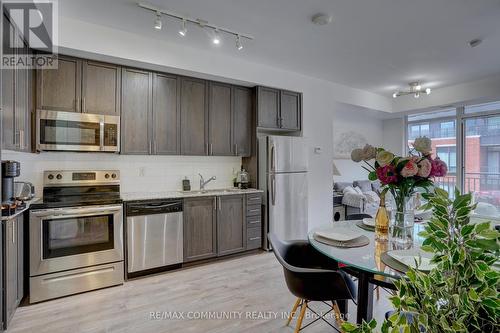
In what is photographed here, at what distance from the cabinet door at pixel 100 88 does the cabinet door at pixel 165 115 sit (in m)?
0.44

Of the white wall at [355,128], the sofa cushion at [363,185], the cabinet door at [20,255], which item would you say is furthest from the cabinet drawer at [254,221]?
the sofa cushion at [363,185]

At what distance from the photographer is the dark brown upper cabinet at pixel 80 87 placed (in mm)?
2812

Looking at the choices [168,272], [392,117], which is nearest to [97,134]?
[168,272]

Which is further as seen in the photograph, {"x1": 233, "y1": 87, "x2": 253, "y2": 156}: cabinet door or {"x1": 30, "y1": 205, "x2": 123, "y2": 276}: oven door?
{"x1": 233, "y1": 87, "x2": 253, "y2": 156}: cabinet door

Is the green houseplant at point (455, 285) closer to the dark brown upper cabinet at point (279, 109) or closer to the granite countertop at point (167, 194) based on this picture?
the granite countertop at point (167, 194)

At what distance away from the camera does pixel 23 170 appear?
109 inches

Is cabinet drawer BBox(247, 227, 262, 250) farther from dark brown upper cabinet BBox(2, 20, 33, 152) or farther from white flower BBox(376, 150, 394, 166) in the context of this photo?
dark brown upper cabinet BBox(2, 20, 33, 152)

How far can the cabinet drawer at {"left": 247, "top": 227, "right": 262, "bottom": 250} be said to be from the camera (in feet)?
12.7

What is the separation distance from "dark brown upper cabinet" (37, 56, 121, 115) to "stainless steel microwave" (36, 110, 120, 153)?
3.6 inches

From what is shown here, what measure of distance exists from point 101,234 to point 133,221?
331 mm

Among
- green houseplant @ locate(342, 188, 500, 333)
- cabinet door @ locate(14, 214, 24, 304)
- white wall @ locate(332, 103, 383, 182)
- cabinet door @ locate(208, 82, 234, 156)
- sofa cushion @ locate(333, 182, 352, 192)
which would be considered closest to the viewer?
green houseplant @ locate(342, 188, 500, 333)

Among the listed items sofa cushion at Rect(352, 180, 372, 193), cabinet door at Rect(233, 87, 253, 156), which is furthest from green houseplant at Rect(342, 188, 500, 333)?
sofa cushion at Rect(352, 180, 372, 193)

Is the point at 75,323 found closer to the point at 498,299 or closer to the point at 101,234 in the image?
the point at 101,234

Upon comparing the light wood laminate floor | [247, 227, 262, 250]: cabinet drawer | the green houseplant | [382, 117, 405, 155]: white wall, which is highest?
[382, 117, 405, 155]: white wall
